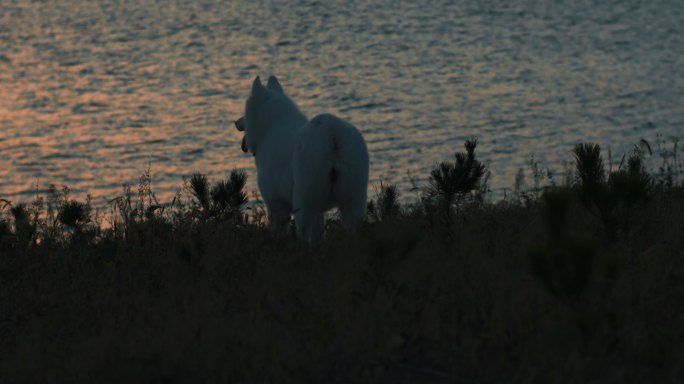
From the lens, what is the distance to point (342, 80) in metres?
21.5

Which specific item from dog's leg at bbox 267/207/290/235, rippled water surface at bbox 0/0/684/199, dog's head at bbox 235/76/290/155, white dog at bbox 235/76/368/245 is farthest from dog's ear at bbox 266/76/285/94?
rippled water surface at bbox 0/0/684/199

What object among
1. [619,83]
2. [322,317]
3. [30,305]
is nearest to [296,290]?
[322,317]

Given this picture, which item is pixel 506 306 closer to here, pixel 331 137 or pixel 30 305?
pixel 331 137

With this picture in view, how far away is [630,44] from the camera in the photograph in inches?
1001

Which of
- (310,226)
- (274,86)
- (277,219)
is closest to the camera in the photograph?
(310,226)

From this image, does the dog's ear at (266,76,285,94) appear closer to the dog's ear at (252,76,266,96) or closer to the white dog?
the dog's ear at (252,76,266,96)

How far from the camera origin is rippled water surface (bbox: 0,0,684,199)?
16.2 meters

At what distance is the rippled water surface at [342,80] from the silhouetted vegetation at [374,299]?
22.5ft

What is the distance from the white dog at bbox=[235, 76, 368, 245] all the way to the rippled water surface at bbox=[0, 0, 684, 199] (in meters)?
6.16

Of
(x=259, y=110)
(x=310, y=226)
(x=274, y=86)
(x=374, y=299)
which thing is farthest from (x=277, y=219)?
(x=374, y=299)

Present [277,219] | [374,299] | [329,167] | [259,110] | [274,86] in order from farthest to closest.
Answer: [274,86], [259,110], [277,219], [329,167], [374,299]

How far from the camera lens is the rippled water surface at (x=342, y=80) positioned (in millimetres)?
16203

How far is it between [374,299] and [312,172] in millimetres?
1627

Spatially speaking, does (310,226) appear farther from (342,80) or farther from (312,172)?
(342,80)
